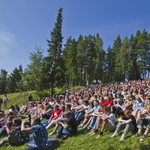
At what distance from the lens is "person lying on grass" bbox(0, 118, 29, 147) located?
11.4 ft

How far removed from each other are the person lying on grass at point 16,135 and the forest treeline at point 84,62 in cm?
1467

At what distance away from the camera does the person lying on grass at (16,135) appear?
348 cm

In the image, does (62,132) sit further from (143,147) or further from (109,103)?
(109,103)

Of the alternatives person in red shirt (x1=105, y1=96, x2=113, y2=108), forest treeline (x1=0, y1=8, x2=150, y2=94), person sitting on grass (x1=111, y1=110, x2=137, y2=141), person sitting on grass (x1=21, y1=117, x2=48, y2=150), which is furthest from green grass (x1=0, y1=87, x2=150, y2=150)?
forest treeline (x1=0, y1=8, x2=150, y2=94)

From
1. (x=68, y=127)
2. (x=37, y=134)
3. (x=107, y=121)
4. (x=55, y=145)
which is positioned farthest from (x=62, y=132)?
(x=107, y=121)

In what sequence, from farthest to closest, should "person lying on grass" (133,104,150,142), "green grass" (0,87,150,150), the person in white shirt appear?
the person in white shirt, "person lying on grass" (133,104,150,142), "green grass" (0,87,150,150)

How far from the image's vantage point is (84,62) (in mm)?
33906

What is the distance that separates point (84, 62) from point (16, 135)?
3121 cm

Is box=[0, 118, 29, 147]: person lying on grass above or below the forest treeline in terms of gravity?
below

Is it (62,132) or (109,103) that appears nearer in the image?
(62,132)

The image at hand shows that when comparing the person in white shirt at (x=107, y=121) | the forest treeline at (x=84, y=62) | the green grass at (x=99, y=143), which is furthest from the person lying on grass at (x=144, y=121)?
the forest treeline at (x=84, y=62)

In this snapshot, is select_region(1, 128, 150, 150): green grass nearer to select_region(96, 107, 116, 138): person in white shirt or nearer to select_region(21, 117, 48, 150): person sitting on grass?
select_region(96, 107, 116, 138): person in white shirt

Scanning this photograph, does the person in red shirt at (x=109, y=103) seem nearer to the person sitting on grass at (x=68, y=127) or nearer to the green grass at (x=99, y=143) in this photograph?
the green grass at (x=99, y=143)

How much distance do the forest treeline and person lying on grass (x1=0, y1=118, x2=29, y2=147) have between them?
48.1ft
